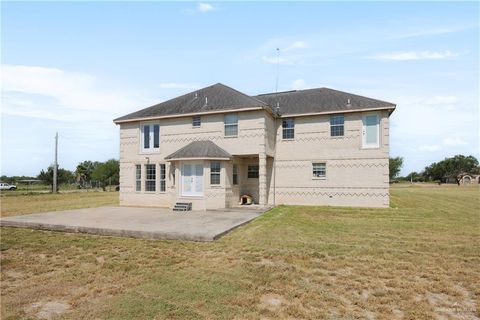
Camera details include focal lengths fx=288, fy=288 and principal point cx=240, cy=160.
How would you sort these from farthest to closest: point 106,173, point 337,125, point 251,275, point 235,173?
point 106,173, point 235,173, point 337,125, point 251,275

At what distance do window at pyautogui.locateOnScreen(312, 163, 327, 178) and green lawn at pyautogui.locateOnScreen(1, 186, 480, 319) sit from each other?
8.27 m

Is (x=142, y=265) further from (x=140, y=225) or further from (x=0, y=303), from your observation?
(x=140, y=225)

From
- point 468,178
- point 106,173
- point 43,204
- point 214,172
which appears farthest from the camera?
point 468,178

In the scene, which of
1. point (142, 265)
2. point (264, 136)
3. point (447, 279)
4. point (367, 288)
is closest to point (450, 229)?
point (447, 279)

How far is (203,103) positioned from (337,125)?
910 cm

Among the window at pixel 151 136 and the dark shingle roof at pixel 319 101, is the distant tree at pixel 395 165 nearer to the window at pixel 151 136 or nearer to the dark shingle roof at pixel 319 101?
the dark shingle roof at pixel 319 101


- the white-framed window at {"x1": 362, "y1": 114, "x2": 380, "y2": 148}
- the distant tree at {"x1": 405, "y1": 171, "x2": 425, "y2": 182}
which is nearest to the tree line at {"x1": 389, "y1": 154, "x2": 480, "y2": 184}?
the distant tree at {"x1": 405, "y1": 171, "x2": 425, "y2": 182}

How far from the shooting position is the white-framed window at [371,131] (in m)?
17.9

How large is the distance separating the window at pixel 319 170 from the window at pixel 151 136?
1100 cm

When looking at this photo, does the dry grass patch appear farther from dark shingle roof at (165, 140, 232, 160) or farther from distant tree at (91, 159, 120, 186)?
distant tree at (91, 159, 120, 186)

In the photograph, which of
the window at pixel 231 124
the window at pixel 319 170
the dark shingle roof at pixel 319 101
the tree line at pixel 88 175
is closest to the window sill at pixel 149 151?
A: the window at pixel 231 124

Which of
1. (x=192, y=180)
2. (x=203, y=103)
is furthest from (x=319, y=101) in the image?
(x=192, y=180)

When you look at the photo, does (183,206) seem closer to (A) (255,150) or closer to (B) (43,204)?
(A) (255,150)

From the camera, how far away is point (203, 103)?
1984cm
